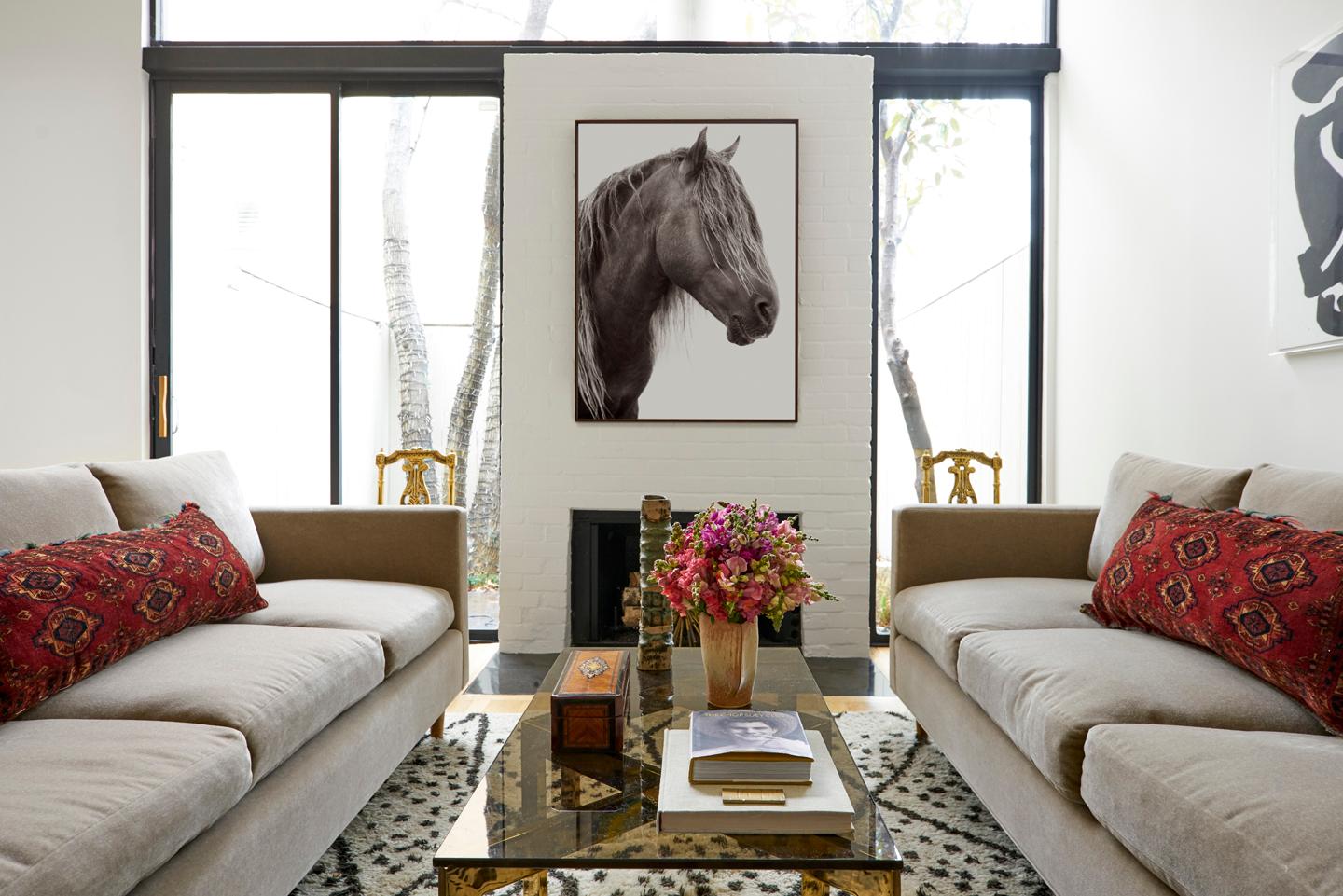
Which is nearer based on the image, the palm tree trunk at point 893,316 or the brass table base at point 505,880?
the brass table base at point 505,880

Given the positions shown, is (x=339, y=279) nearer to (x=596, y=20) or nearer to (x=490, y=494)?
(x=490, y=494)

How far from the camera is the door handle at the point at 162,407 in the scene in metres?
4.00

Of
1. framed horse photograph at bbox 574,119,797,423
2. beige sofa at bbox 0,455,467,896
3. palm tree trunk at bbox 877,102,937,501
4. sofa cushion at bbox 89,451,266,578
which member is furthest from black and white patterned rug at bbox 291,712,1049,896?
palm tree trunk at bbox 877,102,937,501

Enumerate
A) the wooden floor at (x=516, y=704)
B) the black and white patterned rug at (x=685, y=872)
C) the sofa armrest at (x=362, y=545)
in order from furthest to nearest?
1. the wooden floor at (x=516, y=704)
2. the sofa armrest at (x=362, y=545)
3. the black and white patterned rug at (x=685, y=872)

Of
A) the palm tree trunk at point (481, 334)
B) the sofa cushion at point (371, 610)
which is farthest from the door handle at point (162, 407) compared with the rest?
the sofa cushion at point (371, 610)

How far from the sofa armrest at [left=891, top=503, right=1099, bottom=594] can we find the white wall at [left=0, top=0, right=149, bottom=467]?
3394mm

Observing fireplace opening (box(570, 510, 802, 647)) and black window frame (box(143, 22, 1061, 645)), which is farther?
black window frame (box(143, 22, 1061, 645))

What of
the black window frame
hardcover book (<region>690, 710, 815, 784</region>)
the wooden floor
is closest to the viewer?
hardcover book (<region>690, 710, 815, 784</region>)

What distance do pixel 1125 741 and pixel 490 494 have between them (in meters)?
3.10

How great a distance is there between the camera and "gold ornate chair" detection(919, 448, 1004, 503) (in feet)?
11.8

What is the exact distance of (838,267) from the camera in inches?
150

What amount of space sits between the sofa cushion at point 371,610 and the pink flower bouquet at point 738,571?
831 millimetres

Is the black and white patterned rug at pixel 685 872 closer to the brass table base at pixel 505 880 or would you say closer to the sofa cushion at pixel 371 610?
the sofa cushion at pixel 371 610

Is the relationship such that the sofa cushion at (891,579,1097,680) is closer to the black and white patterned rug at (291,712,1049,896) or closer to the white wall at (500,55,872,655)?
the black and white patterned rug at (291,712,1049,896)
